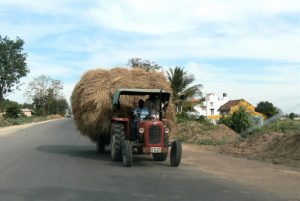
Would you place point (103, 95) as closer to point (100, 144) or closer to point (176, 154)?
point (100, 144)

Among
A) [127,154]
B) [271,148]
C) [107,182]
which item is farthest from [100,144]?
[107,182]

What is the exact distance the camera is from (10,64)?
77.2 metres

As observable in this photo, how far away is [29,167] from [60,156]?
3.77m

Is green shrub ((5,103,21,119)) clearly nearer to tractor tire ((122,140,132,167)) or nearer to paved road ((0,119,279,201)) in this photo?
paved road ((0,119,279,201))

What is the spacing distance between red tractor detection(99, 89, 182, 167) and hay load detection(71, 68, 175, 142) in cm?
61

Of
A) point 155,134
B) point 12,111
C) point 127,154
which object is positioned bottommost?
point 127,154

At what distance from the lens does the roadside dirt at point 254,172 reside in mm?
11445

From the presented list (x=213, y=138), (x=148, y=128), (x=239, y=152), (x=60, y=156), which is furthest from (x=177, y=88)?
(x=148, y=128)

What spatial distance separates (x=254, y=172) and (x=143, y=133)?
146 inches

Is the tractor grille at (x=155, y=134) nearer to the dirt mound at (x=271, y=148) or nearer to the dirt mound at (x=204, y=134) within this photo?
the dirt mound at (x=271, y=148)

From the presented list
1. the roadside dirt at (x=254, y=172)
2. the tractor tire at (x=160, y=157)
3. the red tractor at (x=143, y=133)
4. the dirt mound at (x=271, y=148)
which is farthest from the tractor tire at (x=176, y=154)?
the dirt mound at (x=271, y=148)

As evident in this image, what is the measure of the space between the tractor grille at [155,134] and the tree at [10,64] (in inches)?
2566

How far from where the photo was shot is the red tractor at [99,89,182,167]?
1547 cm

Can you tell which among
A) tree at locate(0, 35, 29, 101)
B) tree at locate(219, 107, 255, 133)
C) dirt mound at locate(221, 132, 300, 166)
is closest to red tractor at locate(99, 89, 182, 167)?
dirt mound at locate(221, 132, 300, 166)
